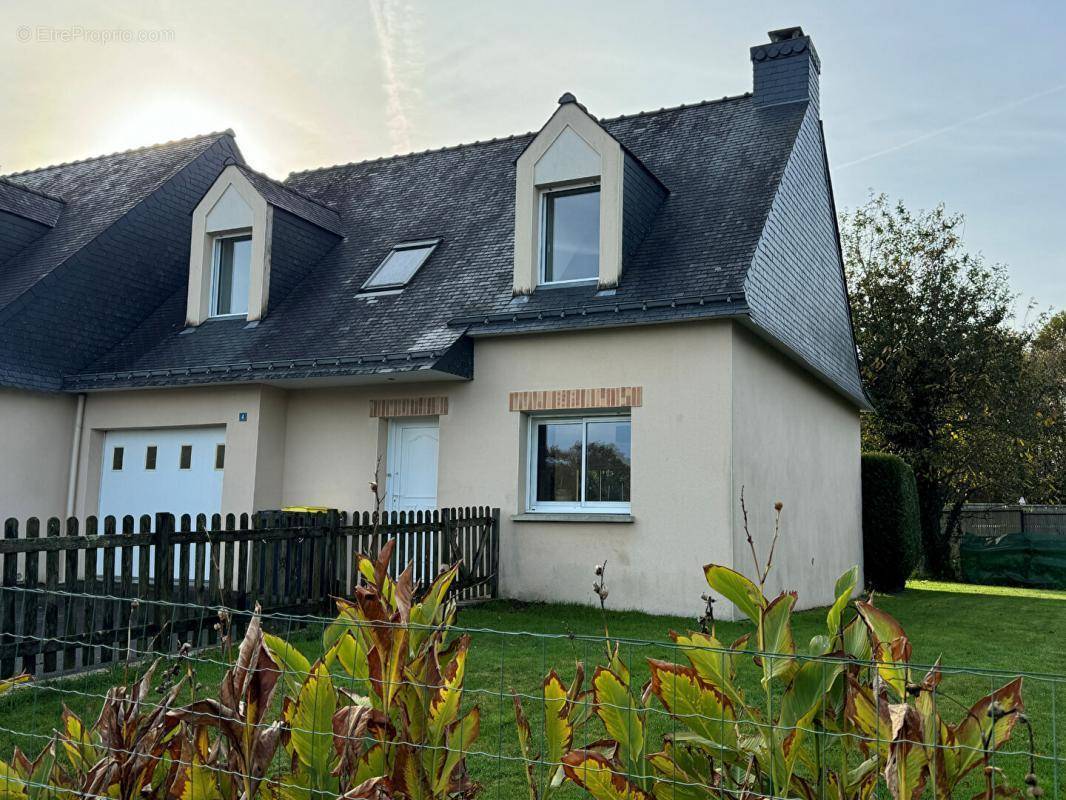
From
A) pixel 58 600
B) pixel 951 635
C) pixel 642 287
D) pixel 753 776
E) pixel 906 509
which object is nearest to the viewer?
pixel 753 776

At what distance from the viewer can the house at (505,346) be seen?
1109cm

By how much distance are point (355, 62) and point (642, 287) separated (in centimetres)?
434

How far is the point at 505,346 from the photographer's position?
1208cm

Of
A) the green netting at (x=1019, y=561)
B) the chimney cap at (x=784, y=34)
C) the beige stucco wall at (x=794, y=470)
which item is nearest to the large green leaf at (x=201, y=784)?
the beige stucco wall at (x=794, y=470)

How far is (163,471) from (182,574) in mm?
7133

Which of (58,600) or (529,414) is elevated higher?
(529,414)

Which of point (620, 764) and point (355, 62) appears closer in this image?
point (620, 764)

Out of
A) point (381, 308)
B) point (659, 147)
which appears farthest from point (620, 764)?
point (659, 147)

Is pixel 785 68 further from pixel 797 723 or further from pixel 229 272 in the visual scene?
pixel 797 723

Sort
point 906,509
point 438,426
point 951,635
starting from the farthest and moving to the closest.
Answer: point 906,509, point 438,426, point 951,635

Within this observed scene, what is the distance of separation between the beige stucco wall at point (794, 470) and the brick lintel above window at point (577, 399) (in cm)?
128

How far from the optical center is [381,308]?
13.5 m

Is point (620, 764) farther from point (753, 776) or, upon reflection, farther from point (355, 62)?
point (355, 62)

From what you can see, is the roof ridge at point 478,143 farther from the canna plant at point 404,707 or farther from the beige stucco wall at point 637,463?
the canna plant at point 404,707
